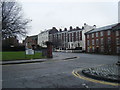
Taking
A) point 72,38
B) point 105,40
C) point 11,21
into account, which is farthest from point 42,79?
point 72,38

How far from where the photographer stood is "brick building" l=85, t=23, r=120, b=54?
47.1 meters

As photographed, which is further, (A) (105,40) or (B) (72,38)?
(B) (72,38)

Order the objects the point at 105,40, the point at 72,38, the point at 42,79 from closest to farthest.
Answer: the point at 42,79
the point at 105,40
the point at 72,38

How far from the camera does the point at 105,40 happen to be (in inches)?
1973

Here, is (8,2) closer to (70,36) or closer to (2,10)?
(2,10)

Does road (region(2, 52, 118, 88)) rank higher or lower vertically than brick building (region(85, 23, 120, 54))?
lower

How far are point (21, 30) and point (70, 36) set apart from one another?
6207 centimetres

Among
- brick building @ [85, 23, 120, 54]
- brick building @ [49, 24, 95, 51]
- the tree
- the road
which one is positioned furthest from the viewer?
brick building @ [49, 24, 95, 51]

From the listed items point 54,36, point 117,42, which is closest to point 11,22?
point 117,42

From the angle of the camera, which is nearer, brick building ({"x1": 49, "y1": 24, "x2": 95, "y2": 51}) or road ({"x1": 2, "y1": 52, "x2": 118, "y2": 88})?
road ({"x1": 2, "y1": 52, "x2": 118, "y2": 88})

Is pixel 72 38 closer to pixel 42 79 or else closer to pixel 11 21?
pixel 11 21

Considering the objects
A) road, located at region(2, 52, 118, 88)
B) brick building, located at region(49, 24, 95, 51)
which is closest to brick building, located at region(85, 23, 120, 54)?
brick building, located at region(49, 24, 95, 51)

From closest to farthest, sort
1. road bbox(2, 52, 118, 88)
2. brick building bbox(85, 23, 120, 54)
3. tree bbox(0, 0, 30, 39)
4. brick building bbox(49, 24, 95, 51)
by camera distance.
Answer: road bbox(2, 52, 118, 88)
tree bbox(0, 0, 30, 39)
brick building bbox(85, 23, 120, 54)
brick building bbox(49, 24, 95, 51)

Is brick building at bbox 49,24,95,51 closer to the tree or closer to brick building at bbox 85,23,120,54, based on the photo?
brick building at bbox 85,23,120,54
